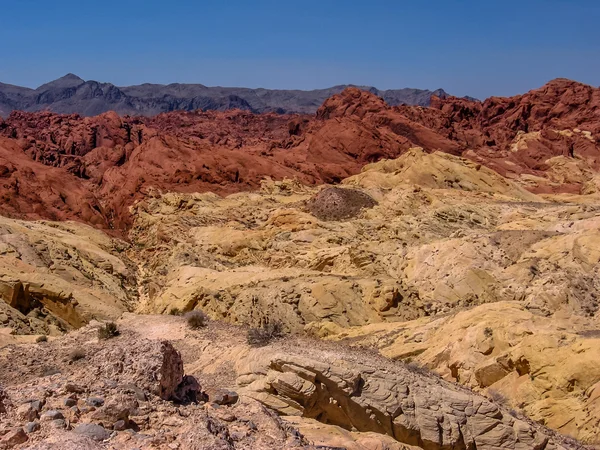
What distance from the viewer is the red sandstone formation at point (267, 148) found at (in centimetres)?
3831

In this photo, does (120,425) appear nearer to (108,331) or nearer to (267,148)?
(108,331)

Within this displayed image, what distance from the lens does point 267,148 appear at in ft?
199

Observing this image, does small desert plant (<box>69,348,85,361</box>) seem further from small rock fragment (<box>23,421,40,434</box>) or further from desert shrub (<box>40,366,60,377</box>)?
small rock fragment (<box>23,421,40,434</box>)

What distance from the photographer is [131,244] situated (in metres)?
34.1

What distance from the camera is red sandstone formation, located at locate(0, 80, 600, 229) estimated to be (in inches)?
1508

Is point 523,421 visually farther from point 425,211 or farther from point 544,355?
point 425,211

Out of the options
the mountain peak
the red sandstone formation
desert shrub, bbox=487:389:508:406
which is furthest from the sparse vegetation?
the mountain peak

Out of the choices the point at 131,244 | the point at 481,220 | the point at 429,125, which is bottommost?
the point at 131,244

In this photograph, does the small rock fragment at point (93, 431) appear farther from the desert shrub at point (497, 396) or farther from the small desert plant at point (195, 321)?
the desert shrub at point (497, 396)

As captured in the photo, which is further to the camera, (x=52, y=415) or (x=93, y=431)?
(x=52, y=415)

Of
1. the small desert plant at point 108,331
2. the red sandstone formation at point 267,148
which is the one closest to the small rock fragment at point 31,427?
the small desert plant at point 108,331

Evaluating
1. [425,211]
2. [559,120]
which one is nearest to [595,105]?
[559,120]

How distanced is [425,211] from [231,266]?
1185 centimetres

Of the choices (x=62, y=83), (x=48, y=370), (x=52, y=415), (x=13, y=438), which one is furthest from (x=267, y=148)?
(x=62, y=83)
